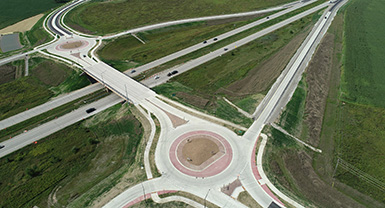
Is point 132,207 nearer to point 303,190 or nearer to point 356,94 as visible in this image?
point 303,190

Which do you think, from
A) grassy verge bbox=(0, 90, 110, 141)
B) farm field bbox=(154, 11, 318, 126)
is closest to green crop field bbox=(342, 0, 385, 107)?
farm field bbox=(154, 11, 318, 126)

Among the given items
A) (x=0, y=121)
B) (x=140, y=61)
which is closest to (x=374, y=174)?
(x=140, y=61)

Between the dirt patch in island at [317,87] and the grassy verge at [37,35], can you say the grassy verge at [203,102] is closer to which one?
the dirt patch in island at [317,87]

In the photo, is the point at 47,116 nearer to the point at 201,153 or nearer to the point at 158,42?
the point at 201,153

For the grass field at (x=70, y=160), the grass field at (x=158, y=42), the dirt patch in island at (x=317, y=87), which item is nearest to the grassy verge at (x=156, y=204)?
the grass field at (x=70, y=160)

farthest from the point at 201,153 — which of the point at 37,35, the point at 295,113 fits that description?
the point at 37,35

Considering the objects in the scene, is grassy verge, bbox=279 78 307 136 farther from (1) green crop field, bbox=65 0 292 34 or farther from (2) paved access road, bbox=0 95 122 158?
(1) green crop field, bbox=65 0 292 34

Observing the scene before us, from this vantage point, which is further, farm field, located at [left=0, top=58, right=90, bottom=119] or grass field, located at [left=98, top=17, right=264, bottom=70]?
grass field, located at [left=98, top=17, right=264, bottom=70]
